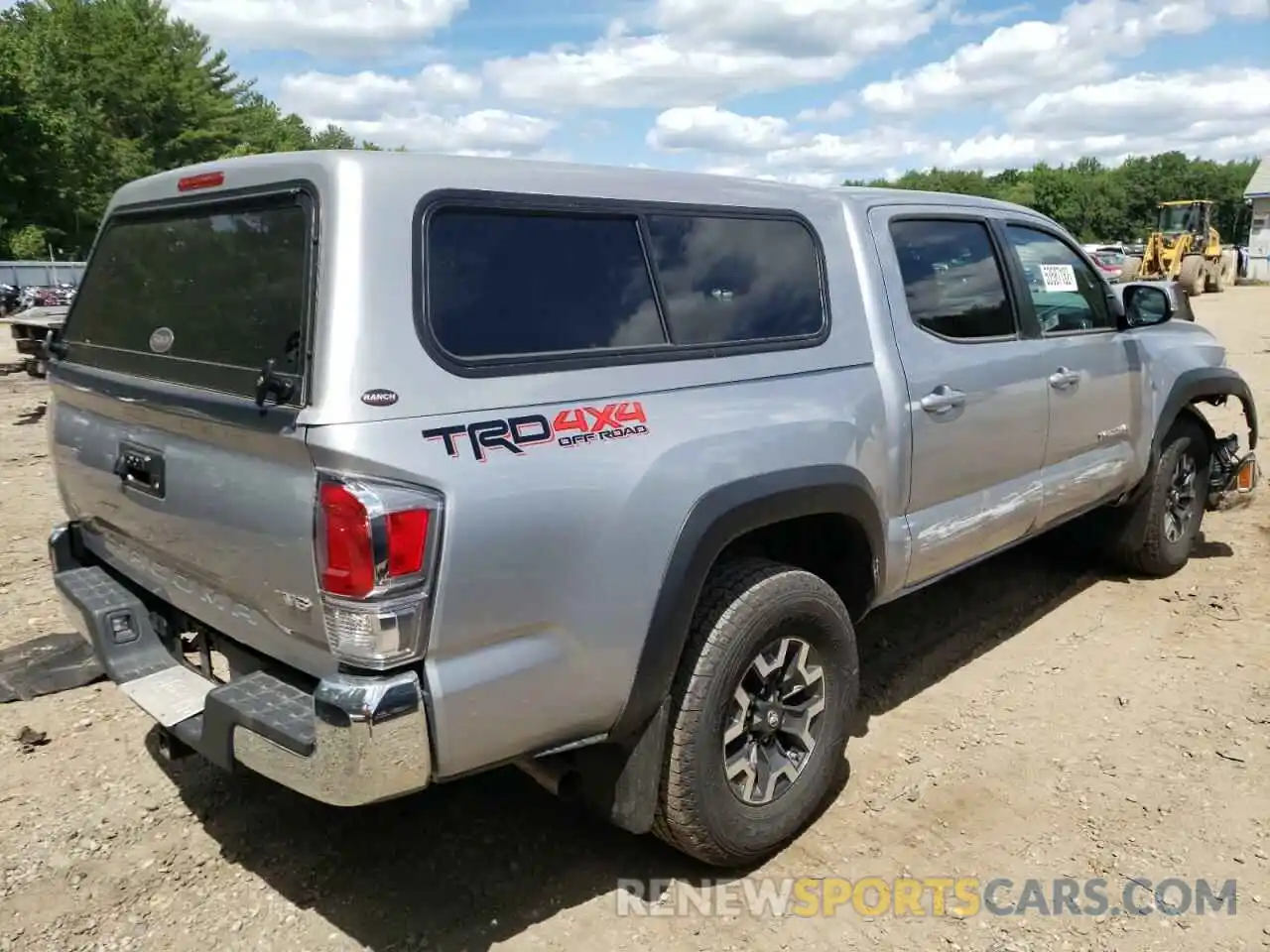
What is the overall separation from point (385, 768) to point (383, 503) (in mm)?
580

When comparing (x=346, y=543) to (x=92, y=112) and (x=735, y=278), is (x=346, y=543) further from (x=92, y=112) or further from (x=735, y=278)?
(x=92, y=112)

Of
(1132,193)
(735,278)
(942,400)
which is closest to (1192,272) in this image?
(942,400)

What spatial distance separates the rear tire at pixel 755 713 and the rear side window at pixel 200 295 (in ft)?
4.37

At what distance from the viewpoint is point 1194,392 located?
5.25 m

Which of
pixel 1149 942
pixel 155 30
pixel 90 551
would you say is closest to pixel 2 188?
pixel 155 30

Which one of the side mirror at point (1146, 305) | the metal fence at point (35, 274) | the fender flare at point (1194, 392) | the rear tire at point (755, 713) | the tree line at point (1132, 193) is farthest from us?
the tree line at point (1132, 193)

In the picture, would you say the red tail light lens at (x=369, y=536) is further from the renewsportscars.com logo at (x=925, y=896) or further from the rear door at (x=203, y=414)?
the renewsportscars.com logo at (x=925, y=896)

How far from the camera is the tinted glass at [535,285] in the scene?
232cm

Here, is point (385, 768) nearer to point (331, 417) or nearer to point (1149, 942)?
point (331, 417)

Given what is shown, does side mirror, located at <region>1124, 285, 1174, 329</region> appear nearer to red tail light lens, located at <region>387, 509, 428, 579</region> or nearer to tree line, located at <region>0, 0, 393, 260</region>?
red tail light lens, located at <region>387, 509, 428, 579</region>

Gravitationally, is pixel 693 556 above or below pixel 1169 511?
above

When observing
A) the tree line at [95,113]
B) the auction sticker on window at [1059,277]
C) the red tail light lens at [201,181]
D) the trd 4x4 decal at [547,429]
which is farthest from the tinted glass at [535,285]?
the tree line at [95,113]

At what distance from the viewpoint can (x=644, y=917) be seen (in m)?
2.84

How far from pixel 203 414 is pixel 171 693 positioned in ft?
2.85
